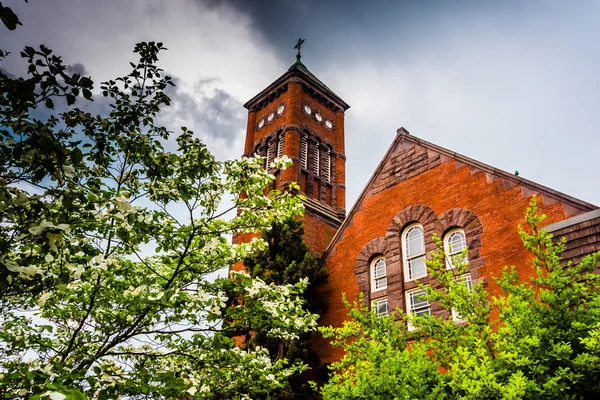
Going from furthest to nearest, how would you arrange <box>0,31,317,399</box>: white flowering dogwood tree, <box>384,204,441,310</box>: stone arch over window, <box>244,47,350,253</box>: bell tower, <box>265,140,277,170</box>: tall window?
<box>265,140,277,170</box>: tall window, <box>244,47,350,253</box>: bell tower, <box>384,204,441,310</box>: stone arch over window, <box>0,31,317,399</box>: white flowering dogwood tree

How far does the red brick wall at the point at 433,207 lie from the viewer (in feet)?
40.8

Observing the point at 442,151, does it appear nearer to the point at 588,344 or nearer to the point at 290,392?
the point at 290,392

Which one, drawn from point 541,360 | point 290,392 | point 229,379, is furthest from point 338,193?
point 541,360

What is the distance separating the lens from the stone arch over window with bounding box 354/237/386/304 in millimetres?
15588

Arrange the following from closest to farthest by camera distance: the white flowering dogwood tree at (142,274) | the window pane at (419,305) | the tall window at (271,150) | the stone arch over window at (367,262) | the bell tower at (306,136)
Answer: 1. the white flowering dogwood tree at (142,274)
2. the window pane at (419,305)
3. the stone arch over window at (367,262)
4. the bell tower at (306,136)
5. the tall window at (271,150)

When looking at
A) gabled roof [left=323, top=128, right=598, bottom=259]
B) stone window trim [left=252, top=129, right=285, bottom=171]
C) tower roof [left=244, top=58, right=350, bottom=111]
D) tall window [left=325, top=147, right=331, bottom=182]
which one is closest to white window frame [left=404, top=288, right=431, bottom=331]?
gabled roof [left=323, top=128, right=598, bottom=259]

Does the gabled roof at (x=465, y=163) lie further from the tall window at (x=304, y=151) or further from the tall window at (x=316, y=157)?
the tall window at (x=316, y=157)

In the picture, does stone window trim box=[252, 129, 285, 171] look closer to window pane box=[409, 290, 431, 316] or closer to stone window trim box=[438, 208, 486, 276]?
stone window trim box=[438, 208, 486, 276]

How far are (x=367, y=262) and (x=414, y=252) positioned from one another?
5.81ft

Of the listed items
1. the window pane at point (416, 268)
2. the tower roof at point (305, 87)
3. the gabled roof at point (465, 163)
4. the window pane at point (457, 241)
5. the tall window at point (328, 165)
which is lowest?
the window pane at point (416, 268)

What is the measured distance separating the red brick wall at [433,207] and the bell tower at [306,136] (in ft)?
15.4

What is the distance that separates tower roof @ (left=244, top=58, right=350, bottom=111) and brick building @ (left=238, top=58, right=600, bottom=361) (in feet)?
25.6

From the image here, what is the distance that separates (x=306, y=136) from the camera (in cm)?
2598

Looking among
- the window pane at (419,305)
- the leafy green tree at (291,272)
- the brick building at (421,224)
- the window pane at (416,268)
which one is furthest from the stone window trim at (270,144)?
the window pane at (419,305)
